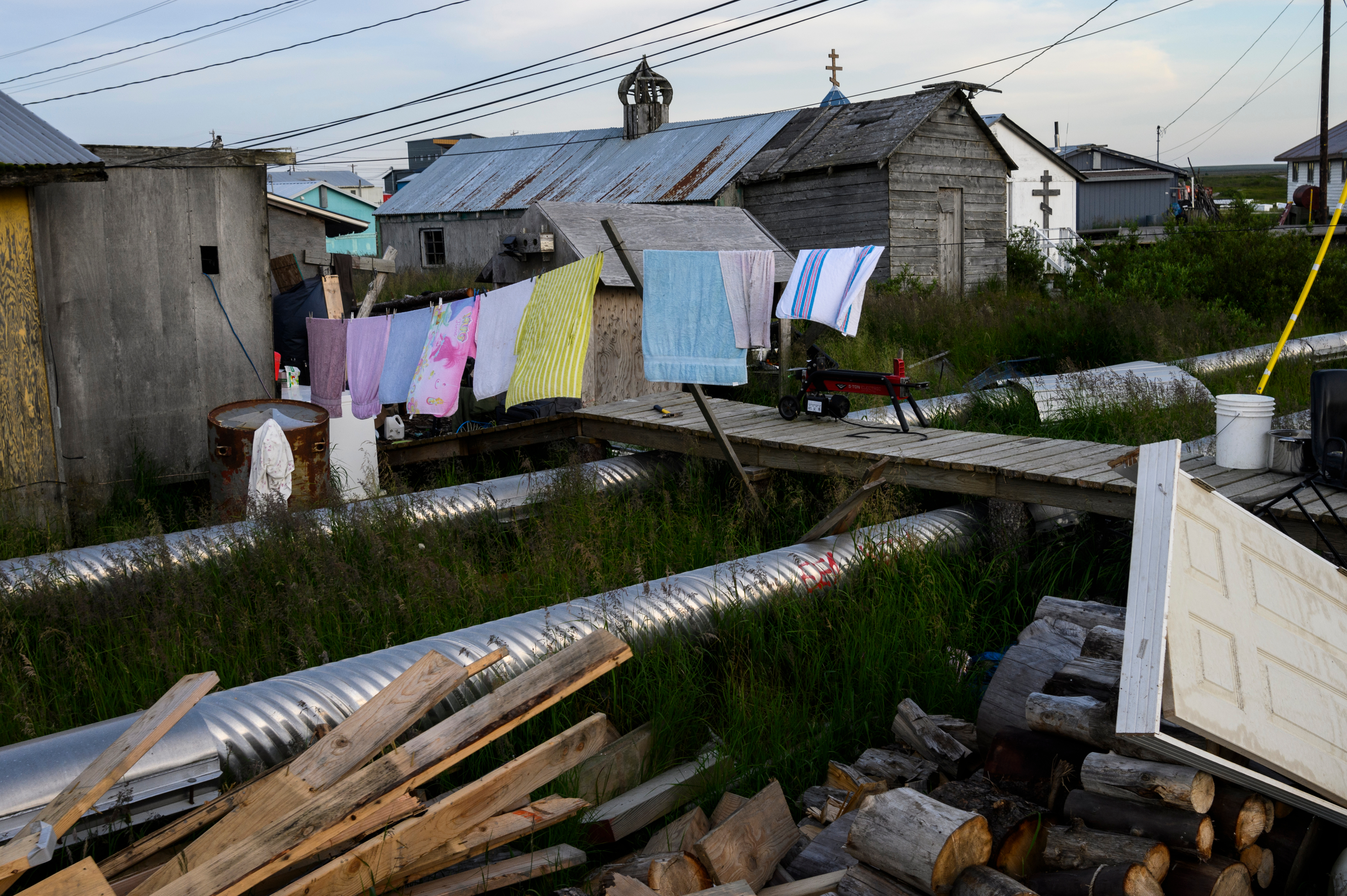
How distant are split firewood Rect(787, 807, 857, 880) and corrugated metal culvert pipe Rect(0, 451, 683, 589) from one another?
3.91m

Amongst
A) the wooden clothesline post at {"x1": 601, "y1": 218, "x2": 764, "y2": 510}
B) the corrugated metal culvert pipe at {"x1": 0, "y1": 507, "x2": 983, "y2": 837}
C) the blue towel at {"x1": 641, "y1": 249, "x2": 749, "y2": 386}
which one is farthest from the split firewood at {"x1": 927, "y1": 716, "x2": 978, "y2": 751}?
the blue towel at {"x1": 641, "y1": 249, "x2": 749, "y2": 386}

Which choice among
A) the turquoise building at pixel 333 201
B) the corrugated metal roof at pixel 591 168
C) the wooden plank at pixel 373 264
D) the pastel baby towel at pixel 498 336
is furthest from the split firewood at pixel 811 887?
the turquoise building at pixel 333 201

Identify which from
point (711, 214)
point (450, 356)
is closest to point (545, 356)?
point (450, 356)

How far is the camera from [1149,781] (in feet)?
10.2

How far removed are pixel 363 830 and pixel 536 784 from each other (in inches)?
26.5

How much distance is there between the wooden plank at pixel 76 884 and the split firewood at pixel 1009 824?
2.40 metres

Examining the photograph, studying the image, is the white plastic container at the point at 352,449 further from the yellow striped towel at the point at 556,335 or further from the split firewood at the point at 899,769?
the split firewood at the point at 899,769

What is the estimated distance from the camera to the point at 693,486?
8.01 meters

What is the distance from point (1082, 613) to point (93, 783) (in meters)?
3.82

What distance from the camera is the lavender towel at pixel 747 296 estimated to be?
7.04 meters

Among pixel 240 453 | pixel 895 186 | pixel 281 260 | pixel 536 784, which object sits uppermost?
pixel 895 186

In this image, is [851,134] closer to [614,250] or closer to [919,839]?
[614,250]

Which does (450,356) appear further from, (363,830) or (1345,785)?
(1345,785)

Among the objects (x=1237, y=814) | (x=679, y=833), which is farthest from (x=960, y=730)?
(x=679, y=833)
